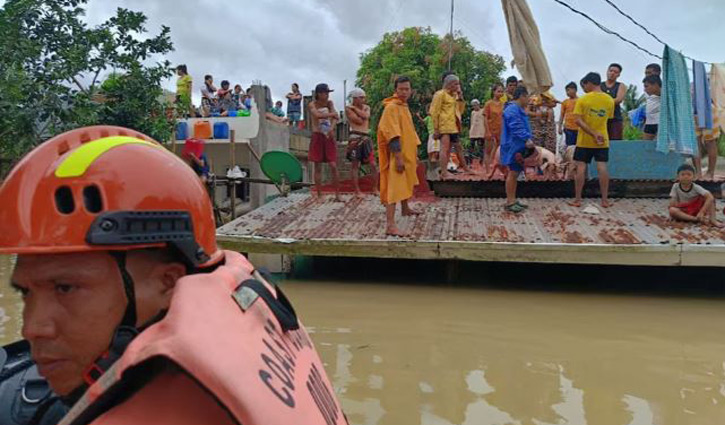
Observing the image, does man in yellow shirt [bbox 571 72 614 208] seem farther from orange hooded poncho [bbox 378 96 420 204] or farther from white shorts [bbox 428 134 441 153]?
white shorts [bbox 428 134 441 153]

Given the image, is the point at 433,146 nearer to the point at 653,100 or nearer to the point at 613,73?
the point at 613,73

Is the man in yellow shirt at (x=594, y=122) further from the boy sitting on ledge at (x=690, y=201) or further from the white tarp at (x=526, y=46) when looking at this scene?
the white tarp at (x=526, y=46)

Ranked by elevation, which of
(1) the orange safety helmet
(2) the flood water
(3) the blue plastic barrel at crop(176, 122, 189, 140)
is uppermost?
(3) the blue plastic barrel at crop(176, 122, 189, 140)

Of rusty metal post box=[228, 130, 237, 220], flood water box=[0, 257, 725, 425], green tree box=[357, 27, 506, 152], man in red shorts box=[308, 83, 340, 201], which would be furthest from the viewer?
green tree box=[357, 27, 506, 152]

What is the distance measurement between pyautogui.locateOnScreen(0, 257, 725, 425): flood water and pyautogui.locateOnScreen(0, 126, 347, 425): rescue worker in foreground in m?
2.13

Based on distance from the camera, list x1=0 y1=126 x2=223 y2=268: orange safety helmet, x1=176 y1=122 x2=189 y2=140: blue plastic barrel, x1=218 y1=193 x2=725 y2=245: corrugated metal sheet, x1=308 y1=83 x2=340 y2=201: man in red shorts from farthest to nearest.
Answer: x1=176 y1=122 x2=189 y2=140: blue plastic barrel → x1=308 y1=83 x2=340 y2=201: man in red shorts → x1=218 y1=193 x2=725 y2=245: corrugated metal sheet → x1=0 y1=126 x2=223 y2=268: orange safety helmet

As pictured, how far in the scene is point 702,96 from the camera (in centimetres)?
802

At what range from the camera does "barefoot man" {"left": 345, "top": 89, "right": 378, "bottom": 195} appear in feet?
24.5

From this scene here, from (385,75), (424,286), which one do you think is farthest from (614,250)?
(385,75)

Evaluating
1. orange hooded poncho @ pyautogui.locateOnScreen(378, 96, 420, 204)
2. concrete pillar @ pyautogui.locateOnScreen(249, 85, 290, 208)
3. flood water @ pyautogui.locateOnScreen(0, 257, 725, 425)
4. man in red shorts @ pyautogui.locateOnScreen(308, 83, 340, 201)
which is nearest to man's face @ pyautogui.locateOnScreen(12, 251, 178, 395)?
flood water @ pyautogui.locateOnScreen(0, 257, 725, 425)

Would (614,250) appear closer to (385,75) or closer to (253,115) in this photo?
(253,115)

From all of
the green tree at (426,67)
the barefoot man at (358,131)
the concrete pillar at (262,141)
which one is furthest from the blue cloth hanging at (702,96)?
the green tree at (426,67)

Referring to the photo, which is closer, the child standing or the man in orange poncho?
the man in orange poncho

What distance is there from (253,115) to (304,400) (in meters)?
12.8
